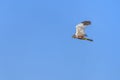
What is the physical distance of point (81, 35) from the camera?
9172mm

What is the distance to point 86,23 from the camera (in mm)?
8906

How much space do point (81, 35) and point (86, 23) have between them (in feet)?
1.89

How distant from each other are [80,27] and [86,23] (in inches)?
13.8

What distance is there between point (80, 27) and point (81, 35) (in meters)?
0.34

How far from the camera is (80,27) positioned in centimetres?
913
